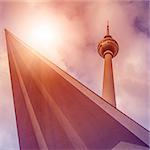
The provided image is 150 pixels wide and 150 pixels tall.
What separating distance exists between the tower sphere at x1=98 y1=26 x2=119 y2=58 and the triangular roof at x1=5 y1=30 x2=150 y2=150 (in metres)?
11.6

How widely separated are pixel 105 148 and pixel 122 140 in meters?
0.39

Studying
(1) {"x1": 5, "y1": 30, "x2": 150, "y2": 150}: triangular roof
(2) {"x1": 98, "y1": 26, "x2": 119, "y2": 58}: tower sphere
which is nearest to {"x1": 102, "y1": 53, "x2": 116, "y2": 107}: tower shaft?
(2) {"x1": 98, "y1": 26, "x2": 119, "y2": 58}: tower sphere

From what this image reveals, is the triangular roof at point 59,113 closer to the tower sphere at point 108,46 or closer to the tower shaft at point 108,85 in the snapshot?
the tower shaft at point 108,85

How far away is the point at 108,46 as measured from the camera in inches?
921

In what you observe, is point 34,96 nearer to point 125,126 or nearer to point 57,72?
point 57,72

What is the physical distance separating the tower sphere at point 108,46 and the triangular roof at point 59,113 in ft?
38.2

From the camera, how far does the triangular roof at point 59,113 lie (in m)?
6.27

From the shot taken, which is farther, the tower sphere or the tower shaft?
the tower sphere

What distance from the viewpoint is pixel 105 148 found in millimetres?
5980

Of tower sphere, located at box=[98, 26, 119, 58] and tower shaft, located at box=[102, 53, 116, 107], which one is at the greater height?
tower sphere, located at box=[98, 26, 119, 58]

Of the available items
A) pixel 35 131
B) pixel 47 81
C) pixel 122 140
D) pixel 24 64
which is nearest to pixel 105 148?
pixel 122 140

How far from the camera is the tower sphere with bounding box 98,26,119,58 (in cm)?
2339

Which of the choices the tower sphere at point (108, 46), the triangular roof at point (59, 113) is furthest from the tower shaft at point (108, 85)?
the triangular roof at point (59, 113)

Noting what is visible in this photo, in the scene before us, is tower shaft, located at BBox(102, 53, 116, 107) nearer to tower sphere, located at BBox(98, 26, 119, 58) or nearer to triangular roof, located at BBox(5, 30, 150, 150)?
tower sphere, located at BBox(98, 26, 119, 58)
